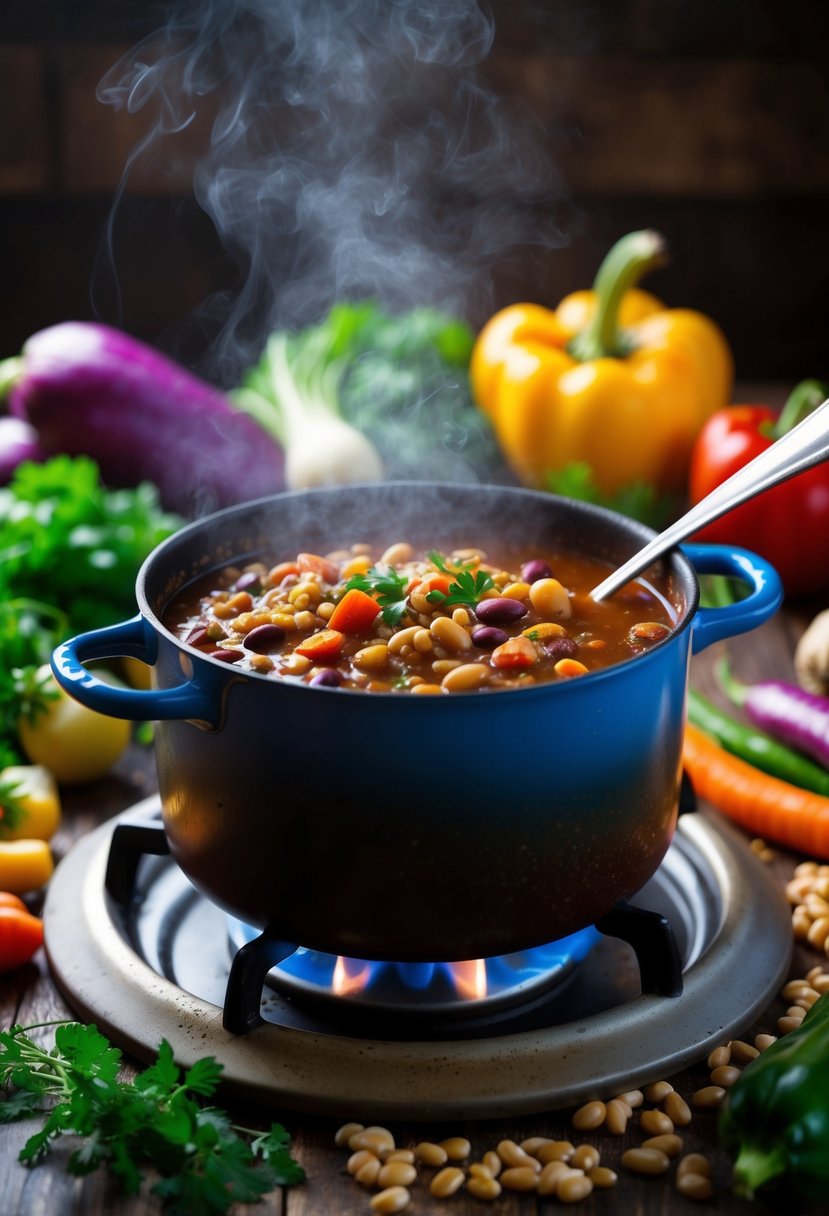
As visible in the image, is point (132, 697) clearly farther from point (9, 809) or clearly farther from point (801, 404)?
point (801, 404)

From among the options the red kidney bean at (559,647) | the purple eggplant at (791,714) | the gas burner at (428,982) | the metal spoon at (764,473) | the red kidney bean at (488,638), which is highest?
the metal spoon at (764,473)

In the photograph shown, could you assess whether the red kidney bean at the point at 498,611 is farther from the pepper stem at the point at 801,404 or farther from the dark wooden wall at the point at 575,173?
the dark wooden wall at the point at 575,173

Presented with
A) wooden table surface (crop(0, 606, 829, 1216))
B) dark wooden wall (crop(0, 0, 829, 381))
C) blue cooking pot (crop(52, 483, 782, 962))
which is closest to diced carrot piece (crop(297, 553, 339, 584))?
blue cooking pot (crop(52, 483, 782, 962))

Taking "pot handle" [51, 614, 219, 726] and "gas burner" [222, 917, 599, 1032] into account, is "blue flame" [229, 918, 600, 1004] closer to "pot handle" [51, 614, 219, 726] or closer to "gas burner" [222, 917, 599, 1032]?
"gas burner" [222, 917, 599, 1032]

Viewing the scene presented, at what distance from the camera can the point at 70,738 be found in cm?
241

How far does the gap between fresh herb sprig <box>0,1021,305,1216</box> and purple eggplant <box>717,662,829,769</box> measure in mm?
1312

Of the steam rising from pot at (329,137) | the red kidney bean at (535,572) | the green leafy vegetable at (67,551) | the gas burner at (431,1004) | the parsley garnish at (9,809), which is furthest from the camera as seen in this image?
the steam rising from pot at (329,137)

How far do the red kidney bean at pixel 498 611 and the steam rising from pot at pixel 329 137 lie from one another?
2383mm

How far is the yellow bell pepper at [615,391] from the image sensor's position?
3.48 meters

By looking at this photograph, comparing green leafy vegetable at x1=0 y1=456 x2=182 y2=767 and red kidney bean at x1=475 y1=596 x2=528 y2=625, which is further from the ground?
red kidney bean at x1=475 y1=596 x2=528 y2=625

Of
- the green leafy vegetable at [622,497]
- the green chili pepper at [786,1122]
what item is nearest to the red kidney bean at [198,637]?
the green chili pepper at [786,1122]

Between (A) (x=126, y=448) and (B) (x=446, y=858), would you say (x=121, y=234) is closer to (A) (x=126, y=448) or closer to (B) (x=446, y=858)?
(A) (x=126, y=448)

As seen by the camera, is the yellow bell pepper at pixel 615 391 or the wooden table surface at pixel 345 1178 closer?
the wooden table surface at pixel 345 1178

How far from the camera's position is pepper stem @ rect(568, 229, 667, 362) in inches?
139
